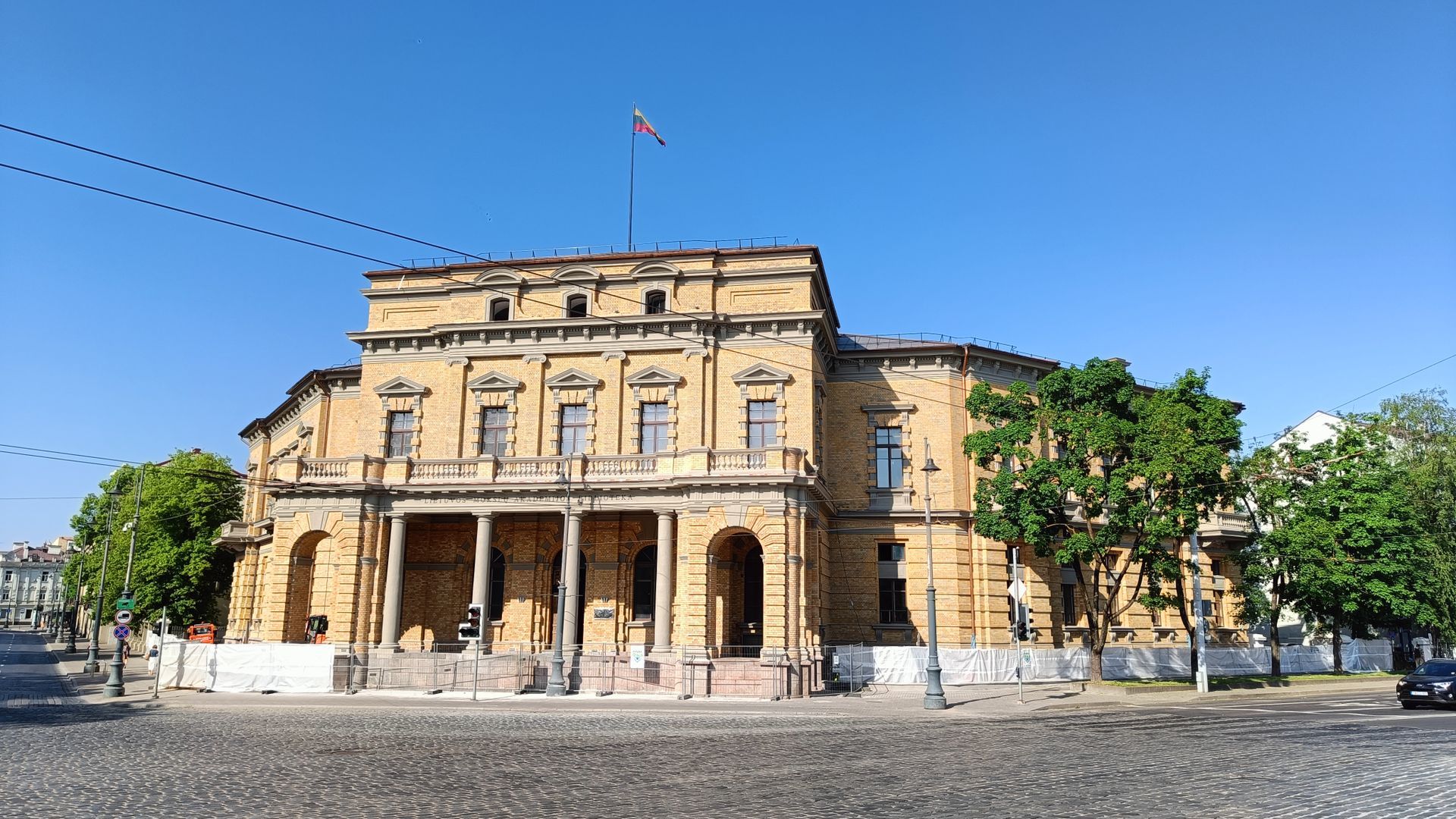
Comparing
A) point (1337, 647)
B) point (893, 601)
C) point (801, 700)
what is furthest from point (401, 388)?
point (1337, 647)

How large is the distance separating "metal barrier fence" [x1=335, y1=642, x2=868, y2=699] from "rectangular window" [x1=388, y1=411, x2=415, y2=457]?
334 inches

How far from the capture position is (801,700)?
92.9 feet

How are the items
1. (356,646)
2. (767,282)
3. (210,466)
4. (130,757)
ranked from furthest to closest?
(210,466) < (767,282) < (356,646) < (130,757)

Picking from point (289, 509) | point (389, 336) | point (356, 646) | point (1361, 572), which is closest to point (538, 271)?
point (389, 336)

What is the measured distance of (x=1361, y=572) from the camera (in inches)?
1358

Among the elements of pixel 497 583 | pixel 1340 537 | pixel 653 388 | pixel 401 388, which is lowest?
pixel 497 583

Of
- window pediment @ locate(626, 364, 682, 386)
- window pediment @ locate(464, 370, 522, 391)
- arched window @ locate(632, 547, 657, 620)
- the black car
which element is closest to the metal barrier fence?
arched window @ locate(632, 547, 657, 620)

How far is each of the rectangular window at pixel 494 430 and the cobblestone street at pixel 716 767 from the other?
1520cm

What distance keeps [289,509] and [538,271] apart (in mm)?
13340

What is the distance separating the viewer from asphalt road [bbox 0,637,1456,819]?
1090 cm

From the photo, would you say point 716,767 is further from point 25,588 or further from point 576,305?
point 25,588

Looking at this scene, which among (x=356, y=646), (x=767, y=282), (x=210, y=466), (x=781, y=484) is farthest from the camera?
(x=210, y=466)

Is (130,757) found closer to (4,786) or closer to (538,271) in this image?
(4,786)

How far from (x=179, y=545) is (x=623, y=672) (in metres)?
43.1
